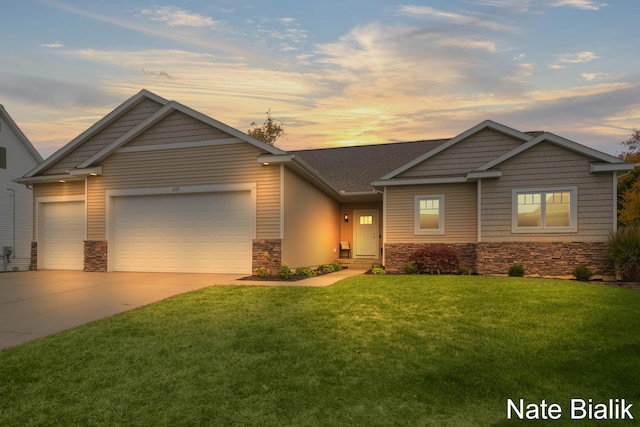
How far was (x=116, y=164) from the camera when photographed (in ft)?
46.1

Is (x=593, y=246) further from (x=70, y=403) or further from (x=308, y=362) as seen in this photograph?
(x=70, y=403)

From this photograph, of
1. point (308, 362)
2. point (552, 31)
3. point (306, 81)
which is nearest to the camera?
point (308, 362)

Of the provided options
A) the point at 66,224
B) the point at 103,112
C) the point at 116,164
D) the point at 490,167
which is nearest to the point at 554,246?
the point at 490,167

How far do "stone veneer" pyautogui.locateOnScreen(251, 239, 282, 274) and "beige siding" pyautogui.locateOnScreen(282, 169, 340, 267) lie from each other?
24 centimetres

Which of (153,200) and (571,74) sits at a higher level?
(571,74)

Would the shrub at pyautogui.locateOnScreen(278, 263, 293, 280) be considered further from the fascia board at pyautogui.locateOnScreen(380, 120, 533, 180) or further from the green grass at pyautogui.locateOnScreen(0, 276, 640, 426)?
the fascia board at pyautogui.locateOnScreen(380, 120, 533, 180)

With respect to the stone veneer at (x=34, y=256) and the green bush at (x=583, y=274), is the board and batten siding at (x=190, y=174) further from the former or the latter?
the green bush at (x=583, y=274)

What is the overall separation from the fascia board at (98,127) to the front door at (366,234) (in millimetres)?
10353

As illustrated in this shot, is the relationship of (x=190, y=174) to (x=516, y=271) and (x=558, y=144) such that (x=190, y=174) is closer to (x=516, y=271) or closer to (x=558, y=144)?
(x=516, y=271)

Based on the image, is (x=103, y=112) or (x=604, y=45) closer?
(x=604, y=45)

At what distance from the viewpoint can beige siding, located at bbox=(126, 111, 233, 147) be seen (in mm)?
13094

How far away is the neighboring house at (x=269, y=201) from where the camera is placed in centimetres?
1239

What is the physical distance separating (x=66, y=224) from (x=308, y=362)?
14.4 m

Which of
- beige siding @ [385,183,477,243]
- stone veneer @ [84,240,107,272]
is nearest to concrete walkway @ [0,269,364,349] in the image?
stone veneer @ [84,240,107,272]
